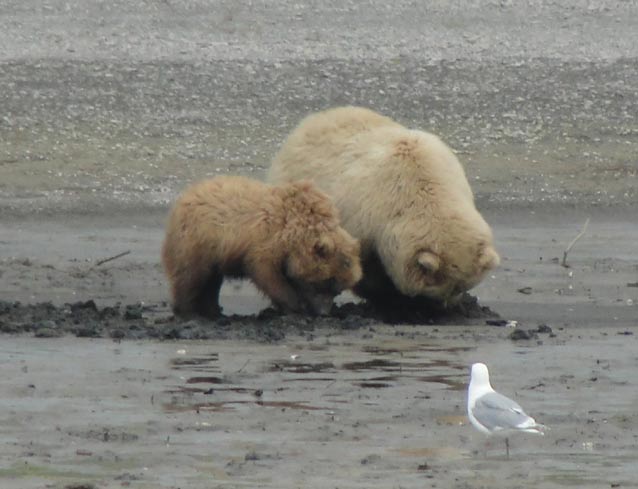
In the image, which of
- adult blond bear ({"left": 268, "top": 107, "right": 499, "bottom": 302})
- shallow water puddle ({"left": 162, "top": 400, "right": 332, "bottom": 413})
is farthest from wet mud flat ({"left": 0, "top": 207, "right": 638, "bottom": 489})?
adult blond bear ({"left": 268, "top": 107, "right": 499, "bottom": 302})

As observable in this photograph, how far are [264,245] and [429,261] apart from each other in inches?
43.6

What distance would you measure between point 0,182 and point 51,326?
231 inches

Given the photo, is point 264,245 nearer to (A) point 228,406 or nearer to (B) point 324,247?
(B) point 324,247

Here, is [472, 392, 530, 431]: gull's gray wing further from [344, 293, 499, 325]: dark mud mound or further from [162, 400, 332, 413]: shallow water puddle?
[344, 293, 499, 325]: dark mud mound

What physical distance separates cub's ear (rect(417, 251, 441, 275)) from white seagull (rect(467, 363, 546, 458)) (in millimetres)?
3572

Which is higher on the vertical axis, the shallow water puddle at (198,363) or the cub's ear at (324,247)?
the cub's ear at (324,247)

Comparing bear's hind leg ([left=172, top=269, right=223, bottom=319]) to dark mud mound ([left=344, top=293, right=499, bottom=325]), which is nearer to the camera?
bear's hind leg ([left=172, top=269, right=223, bottom=319])

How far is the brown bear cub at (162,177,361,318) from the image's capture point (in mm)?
11883

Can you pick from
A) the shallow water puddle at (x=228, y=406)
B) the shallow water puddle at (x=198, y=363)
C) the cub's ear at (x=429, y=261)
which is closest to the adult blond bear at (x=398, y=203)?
the cub's ear at (x=429, y=261)

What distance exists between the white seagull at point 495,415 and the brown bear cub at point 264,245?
11.4ft

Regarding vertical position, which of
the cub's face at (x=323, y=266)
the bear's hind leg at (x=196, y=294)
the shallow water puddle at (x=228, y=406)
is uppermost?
the cub's face at (x=323, y=266)

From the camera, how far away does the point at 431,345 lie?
11438mm

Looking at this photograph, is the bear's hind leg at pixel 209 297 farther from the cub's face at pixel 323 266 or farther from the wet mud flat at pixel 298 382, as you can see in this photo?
the cub's face at pixel 323 266

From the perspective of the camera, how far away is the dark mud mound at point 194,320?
37.9 feet
